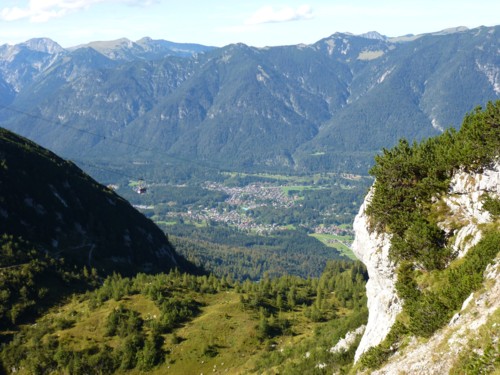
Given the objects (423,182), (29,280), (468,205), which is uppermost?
(423,182)

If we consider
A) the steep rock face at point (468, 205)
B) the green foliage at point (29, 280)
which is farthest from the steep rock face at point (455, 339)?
the green foliage at point (29, 280)

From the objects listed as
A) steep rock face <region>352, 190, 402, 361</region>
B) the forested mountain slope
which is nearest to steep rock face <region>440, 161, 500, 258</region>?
steep rock face <region>352, 190, 402, 361</region>

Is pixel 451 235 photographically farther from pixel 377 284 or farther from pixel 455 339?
pixel 455 339

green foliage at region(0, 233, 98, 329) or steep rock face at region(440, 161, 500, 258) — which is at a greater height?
steep rock face at region(440, 161, 500, 258)

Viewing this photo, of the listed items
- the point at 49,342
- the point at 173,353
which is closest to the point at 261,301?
the point at 173,353

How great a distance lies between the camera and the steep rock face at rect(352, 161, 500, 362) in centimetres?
4653

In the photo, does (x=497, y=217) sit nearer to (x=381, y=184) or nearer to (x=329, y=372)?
(x=381, y=184)

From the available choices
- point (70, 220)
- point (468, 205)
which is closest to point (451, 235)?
point (468, 205)

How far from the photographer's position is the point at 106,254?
158 meters

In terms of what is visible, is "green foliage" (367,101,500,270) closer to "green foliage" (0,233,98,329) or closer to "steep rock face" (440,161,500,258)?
"steep rock face" (440,161,500,258)

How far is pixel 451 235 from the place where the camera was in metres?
48.2

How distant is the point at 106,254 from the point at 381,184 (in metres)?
122

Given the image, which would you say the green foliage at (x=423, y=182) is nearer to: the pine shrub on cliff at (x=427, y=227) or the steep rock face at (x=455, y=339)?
the pine shrub on cliff at (x=427, y=227)

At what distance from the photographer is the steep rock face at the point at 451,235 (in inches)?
1832
